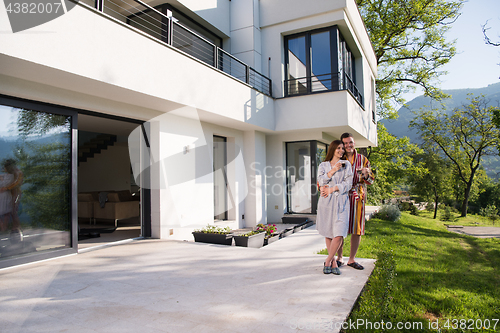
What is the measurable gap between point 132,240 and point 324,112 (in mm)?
5946

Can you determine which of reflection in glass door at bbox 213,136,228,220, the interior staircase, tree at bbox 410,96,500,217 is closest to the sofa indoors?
reflection in glass door at bbox 213,136,228,220

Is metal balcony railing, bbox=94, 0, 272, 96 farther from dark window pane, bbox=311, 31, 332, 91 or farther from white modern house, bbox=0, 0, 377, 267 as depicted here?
dark window pane, bbox=311, 31, 332, 91

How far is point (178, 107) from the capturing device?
6.16 m

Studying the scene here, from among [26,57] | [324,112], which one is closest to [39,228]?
[26,57]

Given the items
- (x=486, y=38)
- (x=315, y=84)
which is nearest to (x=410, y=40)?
(x=486, y=38)

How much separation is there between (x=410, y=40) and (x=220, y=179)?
16902 millimetres

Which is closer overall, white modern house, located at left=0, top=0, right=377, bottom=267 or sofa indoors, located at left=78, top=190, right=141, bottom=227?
white modern house, located at left=0, top=0, right=377, bottom=267

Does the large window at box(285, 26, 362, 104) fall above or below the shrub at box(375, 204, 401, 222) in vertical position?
above

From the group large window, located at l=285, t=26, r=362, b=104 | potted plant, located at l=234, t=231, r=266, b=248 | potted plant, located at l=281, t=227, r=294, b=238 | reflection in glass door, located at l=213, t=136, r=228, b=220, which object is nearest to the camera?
potted plant, located at l=234, t=231, r=266, b=248

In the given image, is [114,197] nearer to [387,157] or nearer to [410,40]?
[410,40]

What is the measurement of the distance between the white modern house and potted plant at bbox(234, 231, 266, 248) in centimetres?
162

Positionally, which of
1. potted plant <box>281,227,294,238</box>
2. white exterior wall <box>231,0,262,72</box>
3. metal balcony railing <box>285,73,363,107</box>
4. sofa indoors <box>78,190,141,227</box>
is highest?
white exterior wall <box>231,0,262,72</box>

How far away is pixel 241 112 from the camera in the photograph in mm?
7789

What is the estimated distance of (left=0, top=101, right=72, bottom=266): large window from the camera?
13.6 feet
